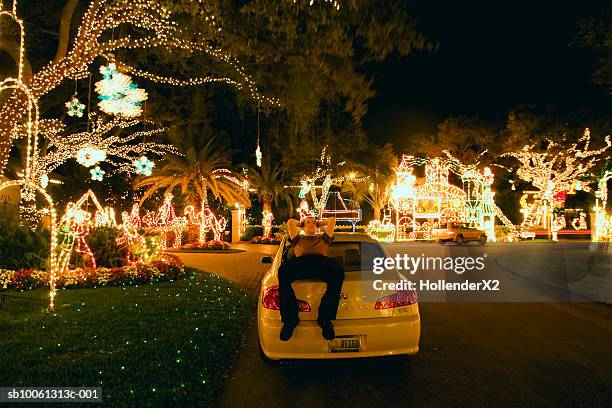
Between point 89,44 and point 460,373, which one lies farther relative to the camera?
point 89,44

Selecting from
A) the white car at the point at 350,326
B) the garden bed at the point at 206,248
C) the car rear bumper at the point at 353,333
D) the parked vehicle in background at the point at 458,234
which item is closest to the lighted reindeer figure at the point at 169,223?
the garden bed at the point at 206,248

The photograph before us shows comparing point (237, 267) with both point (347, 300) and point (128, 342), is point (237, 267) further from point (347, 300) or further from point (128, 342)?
point (347, 300)

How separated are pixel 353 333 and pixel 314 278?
72 centimetres

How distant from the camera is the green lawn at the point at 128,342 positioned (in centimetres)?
513

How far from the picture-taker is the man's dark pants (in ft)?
17.5

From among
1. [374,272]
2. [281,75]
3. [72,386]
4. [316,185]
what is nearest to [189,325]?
[72,386]

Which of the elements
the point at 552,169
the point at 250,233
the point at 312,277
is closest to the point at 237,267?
the point at 312,277

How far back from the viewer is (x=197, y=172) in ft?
89.0

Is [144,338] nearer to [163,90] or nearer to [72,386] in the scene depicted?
[72,386]

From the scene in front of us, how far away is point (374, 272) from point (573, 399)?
2344 millimetres

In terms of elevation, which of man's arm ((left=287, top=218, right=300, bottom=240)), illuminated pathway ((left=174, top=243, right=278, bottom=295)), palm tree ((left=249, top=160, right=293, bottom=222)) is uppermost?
palm tree ((left=249, top=160, right=293, bottom=222))

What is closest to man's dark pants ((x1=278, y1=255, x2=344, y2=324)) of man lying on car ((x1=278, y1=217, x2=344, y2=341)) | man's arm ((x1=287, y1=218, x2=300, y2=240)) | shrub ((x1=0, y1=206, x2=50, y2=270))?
man lying on car ((x1=278, y1=217, x2=344, y2=341))

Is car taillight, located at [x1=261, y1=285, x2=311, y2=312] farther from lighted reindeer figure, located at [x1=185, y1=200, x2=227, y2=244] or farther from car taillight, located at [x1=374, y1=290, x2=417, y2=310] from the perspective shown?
lighted reindeer figure, located at [x1=185, y1=200, x2=227, y2=244]

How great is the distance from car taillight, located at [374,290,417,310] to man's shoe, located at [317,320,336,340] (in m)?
0.54
